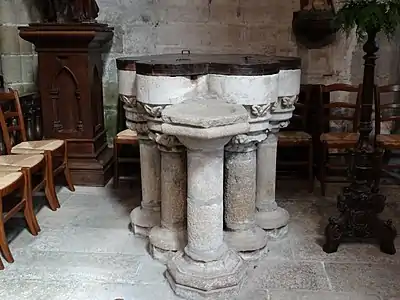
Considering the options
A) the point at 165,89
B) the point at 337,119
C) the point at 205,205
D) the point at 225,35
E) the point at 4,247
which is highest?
the point at 225,35

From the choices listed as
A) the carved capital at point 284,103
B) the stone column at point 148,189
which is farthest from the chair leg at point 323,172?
the stone column at point 148,189

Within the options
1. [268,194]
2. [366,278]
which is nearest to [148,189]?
[268,194]

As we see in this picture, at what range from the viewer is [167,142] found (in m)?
2.61

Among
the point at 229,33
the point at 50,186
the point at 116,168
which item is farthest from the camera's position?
the point at 229,33

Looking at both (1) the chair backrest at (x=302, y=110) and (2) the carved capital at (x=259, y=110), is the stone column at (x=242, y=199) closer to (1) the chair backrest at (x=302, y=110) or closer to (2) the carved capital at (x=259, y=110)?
(2) the carved capital at (x=259, y=110)

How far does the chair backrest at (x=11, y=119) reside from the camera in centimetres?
353

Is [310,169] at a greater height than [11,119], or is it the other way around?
[11,119]

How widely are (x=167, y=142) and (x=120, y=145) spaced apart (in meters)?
1.63

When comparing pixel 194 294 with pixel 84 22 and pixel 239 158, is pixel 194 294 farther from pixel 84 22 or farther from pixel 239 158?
pixel 84 22

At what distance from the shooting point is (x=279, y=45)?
14.4 ft

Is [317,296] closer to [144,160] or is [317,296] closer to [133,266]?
[133,266]

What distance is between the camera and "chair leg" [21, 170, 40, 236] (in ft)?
9.80

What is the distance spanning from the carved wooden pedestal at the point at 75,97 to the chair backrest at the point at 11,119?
285mm

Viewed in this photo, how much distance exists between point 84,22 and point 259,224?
215cm
